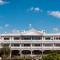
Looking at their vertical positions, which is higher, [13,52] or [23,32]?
[23,32]

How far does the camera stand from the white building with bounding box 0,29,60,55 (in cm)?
8456

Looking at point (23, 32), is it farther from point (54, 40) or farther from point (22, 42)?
point (54, 40)

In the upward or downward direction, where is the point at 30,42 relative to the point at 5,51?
upward

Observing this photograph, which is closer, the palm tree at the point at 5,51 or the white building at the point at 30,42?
the palm tree at the point at 5,51

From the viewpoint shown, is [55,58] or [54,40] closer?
[55,58]

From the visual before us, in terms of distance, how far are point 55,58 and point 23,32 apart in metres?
37.1

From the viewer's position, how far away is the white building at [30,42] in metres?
84.6

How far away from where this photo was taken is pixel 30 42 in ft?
281

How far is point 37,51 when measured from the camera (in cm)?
8600

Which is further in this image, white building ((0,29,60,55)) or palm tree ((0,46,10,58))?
white building ((0,29,60,55))

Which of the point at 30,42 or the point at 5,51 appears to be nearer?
the point at 5,51

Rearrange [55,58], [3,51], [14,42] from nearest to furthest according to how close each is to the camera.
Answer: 1. [55,58]
2. [3,51]
3. [14,42]

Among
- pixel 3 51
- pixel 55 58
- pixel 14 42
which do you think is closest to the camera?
pixel 55 58

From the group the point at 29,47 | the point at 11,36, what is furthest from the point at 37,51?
the point at 11,36
